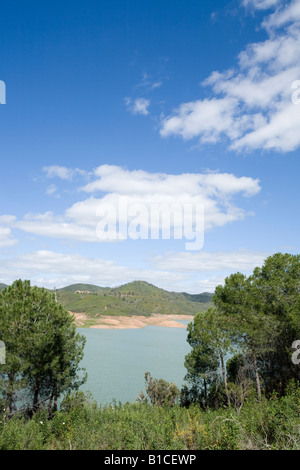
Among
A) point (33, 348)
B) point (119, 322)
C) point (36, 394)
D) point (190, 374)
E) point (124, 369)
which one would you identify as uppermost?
point (33, 348)

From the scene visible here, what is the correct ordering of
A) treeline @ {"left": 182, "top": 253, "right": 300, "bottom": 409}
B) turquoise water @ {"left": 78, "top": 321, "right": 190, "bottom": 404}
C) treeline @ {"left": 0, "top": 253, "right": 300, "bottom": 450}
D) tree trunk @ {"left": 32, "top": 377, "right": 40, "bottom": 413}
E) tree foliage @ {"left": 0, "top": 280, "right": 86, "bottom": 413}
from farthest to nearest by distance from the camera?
turquoise water @ {"left": 78, "top": 321, "right": 190, "bottom": 404}
treeline @ {"left": 182, "top": 253, "right": 300, "bottom": 409}
tree trunk @ {"left": 32, "top": 377, "right": 40, "bottom": 413}
tree foliage @ {"left": 0, "top": 280, "right": 86, "bottom": 413}
treeline @ {"left": 0, "top": 253, "right": 300, "bottom": 450}

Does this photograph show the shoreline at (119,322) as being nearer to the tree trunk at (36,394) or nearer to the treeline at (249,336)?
the treeline at (249,336)

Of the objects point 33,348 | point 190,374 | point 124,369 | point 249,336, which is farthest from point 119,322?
point 33,348

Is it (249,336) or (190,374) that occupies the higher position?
(249,336)

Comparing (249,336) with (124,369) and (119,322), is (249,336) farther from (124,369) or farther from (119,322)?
(119,322)

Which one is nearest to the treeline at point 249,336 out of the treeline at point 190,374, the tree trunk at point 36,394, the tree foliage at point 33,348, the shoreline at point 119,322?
the treeline at point 190,374

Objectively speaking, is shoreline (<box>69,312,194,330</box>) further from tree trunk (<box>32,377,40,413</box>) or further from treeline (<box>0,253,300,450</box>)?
tree trunk (<box>32,377,40,413</box>)

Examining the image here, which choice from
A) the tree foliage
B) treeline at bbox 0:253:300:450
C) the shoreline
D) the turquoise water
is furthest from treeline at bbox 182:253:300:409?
the shoreline

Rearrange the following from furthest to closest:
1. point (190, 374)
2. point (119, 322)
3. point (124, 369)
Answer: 1. point (119, 322)
2. point (124, 369)
3. point (190, 374)
